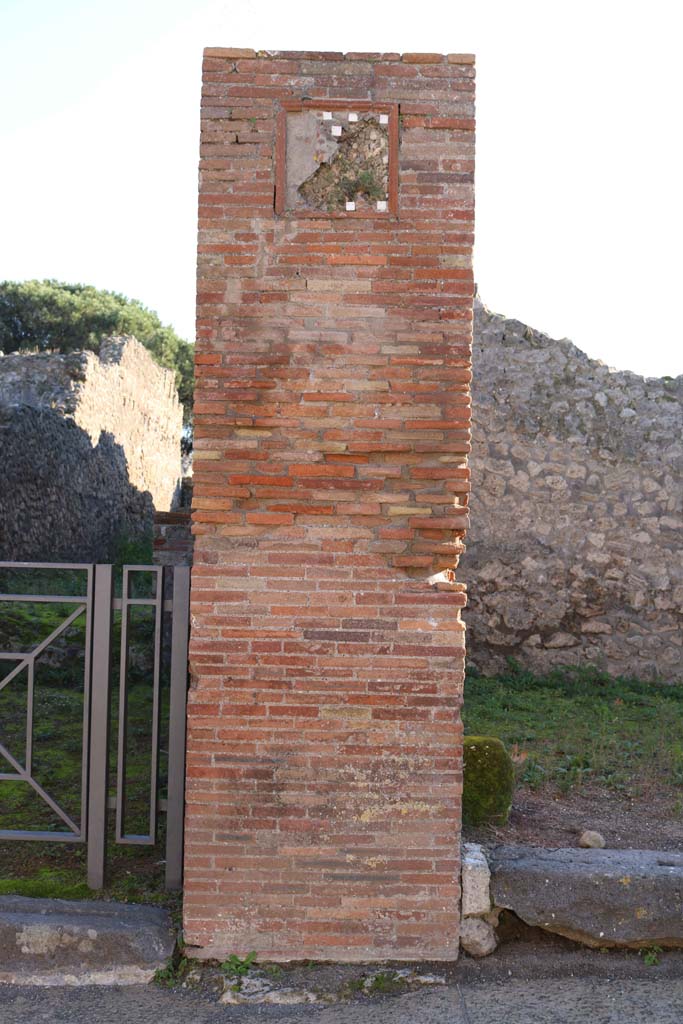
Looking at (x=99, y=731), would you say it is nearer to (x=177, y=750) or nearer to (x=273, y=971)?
(x=177, y=750)

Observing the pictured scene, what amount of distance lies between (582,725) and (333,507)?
14.7 ft

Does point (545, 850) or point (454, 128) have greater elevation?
point (454, 128)

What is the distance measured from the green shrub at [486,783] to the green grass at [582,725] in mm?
1013

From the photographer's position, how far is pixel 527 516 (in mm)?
9227

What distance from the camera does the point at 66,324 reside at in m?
31.1

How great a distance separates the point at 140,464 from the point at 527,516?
30.1ft

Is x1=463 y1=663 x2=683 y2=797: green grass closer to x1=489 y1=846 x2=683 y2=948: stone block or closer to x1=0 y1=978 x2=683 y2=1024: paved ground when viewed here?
x1=489 y1=846 x2=683 y2=948: stone block

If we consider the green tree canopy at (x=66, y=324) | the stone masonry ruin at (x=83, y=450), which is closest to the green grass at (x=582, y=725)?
the stone masonry ruin at (x=83, y=450)

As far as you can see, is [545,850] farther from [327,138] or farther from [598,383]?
[598,383]

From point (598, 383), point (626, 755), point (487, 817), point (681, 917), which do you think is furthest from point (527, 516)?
point (681, 917)

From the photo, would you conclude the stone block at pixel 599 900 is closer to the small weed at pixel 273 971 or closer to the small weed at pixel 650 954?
the small weed at pixel 650 954

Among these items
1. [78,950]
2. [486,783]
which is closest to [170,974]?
[78,950]

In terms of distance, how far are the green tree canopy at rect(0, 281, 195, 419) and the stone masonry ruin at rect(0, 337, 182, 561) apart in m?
13.5

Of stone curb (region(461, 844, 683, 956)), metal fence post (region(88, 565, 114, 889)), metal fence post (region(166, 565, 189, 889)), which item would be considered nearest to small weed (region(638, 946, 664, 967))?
stone curb (region(461, 844, 683, 956))
